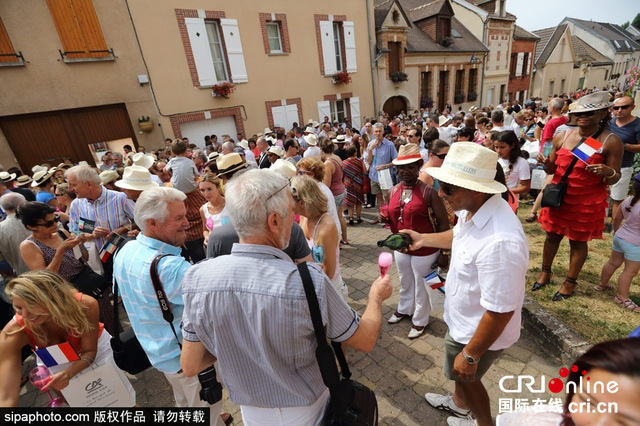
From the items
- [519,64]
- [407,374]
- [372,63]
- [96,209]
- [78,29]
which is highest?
[78,29]

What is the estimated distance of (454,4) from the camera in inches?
865

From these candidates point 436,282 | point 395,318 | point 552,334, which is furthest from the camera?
point 395,318

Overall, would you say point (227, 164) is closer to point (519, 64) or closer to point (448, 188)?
point (448, 188)

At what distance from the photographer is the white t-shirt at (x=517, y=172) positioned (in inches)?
162

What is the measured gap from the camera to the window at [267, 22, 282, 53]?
1269 centimetres

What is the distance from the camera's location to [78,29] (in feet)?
30.5

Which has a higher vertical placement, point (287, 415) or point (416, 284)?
point (287, 415)

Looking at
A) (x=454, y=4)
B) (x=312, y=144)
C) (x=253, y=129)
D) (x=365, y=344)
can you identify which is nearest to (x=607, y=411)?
(x=365, y=344)

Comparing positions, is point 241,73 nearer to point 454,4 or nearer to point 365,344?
point 365,344

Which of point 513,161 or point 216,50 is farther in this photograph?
point 216,50

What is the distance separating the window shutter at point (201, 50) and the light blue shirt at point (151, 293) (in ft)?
37.3

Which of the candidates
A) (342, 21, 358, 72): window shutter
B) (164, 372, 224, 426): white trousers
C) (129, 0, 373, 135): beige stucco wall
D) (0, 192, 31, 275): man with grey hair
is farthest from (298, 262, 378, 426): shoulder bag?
(342, 21, 358, 72): window shutter

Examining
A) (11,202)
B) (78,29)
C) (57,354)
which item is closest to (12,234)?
(11,202)

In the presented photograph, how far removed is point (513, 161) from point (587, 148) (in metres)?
1.26
